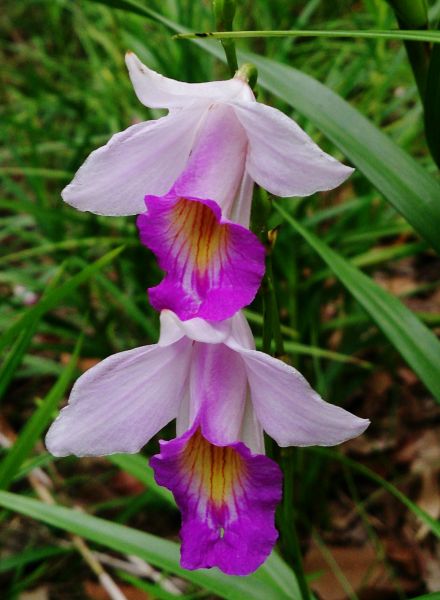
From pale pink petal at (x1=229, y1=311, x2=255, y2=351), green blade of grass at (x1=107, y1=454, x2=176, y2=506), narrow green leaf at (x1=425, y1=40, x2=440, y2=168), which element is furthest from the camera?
green blade of grass at (x1=107, y1=454, x2=176, y2=506)

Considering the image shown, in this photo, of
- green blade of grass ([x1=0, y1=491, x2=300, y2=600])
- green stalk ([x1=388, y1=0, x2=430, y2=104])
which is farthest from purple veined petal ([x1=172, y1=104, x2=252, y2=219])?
green blade of grass ([x1=0, y1=491, x2=300, y2=600])

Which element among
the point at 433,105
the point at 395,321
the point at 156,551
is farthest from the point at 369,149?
the point at 156,551

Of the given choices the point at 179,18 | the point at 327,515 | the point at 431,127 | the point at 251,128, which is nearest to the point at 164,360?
the point at 251,128

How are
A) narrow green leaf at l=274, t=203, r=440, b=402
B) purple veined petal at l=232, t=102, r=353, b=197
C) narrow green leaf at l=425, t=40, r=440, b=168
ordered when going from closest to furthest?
purple veined petal at l=232, t=102, r=353, b=197 → narrow green leaf at l=425, t=40, r=440, b=168 → narrow green leaf at l=274, t=203, r=440, b=402

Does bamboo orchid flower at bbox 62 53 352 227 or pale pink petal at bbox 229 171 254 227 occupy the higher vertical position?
bamboo orchid flower at bbox 62 53 352 227

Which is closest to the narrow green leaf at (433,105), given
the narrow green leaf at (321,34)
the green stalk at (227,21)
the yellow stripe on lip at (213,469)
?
the narrow green leaf at (321,34)

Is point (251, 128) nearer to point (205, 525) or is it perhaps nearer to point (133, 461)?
point (205, 525)

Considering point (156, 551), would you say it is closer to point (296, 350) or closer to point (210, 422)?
point (210, 422)

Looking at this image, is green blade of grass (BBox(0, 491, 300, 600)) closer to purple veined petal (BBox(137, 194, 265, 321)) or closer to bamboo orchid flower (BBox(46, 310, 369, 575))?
bamboo orchid flower (BBox(46, 310, 369, 575))
